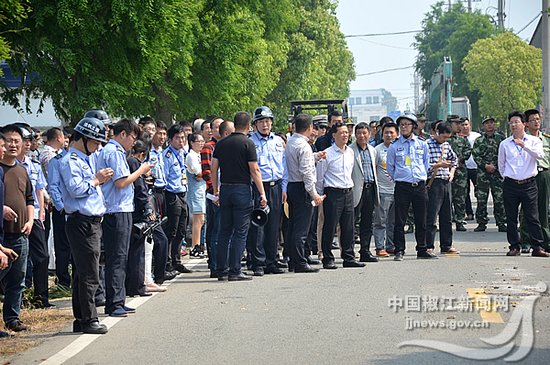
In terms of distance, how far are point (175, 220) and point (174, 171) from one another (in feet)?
2.26

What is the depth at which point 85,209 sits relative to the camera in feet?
33.0

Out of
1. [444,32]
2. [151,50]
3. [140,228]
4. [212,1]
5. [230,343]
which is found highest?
[444,32]

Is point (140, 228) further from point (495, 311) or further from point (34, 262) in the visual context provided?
point (495, 311)

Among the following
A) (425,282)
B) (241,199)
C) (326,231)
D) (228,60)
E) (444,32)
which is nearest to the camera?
(425,282)

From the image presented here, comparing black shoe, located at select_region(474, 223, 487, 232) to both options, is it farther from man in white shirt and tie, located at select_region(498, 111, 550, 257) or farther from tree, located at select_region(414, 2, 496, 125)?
tree, located at select_region(414, 2, 496, 125)

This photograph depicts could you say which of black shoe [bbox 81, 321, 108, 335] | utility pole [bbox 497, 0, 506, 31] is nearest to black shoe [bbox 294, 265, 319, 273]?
black shoe [bbox 81, 321, 108, 335]

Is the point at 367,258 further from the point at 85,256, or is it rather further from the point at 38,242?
the point at 85,256

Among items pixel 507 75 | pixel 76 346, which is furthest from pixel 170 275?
pixel 507 75

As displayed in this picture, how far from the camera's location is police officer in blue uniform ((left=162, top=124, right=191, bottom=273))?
14617 mm

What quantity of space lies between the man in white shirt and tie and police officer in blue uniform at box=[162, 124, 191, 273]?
4.92 metres

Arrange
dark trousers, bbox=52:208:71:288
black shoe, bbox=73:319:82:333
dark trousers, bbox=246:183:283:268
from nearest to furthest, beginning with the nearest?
1. black shoe, bbox=73:319:82:333
2. dark trousers, bbox=52:208:71:288
3. dark trousers, bbox=246:183:283:268

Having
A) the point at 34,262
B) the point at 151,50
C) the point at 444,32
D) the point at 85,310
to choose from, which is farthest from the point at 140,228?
the point at 444,32

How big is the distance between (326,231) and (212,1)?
1223cm

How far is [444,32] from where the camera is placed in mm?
100875
